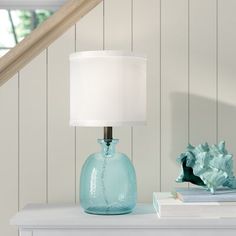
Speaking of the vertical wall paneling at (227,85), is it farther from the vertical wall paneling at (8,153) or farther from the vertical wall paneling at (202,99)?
the vertical wall paneling at (8,153)

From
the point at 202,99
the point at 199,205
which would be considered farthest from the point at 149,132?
the point at 199,205

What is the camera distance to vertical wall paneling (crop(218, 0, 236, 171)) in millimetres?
2029

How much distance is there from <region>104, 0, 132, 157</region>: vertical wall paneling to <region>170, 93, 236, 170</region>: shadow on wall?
0.56 feet

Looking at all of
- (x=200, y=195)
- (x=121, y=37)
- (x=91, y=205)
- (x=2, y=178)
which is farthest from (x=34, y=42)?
(x=200, y=195)

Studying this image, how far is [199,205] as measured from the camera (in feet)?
5.44

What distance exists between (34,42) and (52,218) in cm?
68

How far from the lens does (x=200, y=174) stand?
68.7 inches

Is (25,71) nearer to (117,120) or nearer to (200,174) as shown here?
(117,120)

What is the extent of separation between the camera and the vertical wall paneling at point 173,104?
203 cm

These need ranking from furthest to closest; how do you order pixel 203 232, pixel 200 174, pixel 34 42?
pixel 34 42 → pixel 200 174 → pixel 203 232

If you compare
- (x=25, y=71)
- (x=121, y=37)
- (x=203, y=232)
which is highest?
(x=121, y=37)

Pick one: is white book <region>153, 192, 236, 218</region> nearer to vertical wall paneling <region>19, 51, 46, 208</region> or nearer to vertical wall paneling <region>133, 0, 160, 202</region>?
vertical wall paneling <region>133, 0, 160, 202</region>

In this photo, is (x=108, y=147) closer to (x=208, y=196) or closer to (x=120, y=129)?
(x=120, y=129)

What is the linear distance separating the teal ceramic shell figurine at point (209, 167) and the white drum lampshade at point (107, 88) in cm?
23
